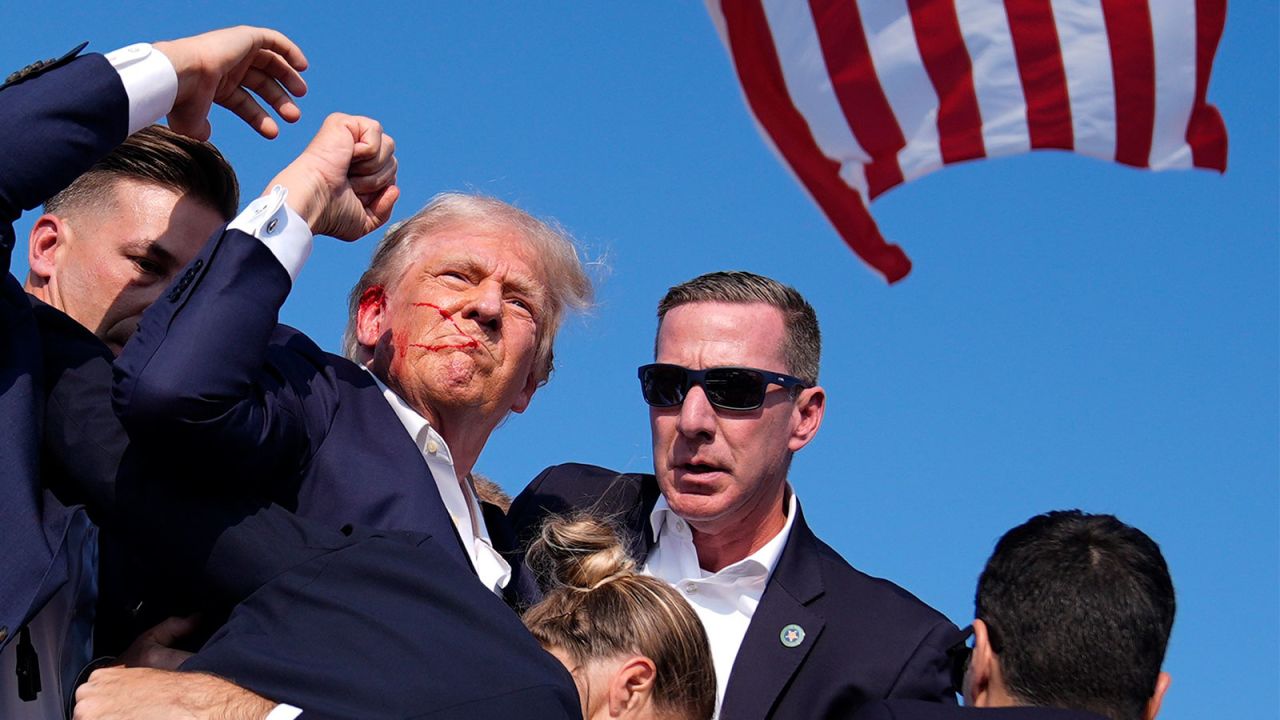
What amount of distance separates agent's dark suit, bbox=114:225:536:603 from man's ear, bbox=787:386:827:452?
6.25 ft

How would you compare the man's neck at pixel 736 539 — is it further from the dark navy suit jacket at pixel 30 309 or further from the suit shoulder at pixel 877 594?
the dark navy suit jacket at pixel 30 309

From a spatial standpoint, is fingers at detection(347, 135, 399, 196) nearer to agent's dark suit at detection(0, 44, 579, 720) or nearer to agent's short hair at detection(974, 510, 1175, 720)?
agent's dark suit at detection(0, 44, 579, 720)

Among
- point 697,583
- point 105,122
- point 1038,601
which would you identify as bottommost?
point 697,583

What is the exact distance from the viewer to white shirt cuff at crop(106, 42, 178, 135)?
10.9 feet

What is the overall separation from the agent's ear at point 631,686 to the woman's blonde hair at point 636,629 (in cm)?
2

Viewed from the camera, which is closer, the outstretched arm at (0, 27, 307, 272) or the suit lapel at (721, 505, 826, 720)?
the outstretched arm at (0, 27, 307, 272)

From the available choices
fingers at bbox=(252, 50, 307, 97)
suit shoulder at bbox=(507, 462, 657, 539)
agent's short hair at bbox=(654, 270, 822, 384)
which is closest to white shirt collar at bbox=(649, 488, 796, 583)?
suit shoulder at bbox=(507, 462, 657, 539)

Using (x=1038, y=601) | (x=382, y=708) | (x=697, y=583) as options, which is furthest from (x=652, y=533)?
(x=382, y=708)

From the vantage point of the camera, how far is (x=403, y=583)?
257 cm

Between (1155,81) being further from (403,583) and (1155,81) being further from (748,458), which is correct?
(403,583)

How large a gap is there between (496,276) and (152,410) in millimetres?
1625

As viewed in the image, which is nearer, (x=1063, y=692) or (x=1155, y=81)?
(x=1063, y=692)

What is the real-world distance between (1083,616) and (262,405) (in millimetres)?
1835

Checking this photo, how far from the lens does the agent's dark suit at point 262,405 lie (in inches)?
116
